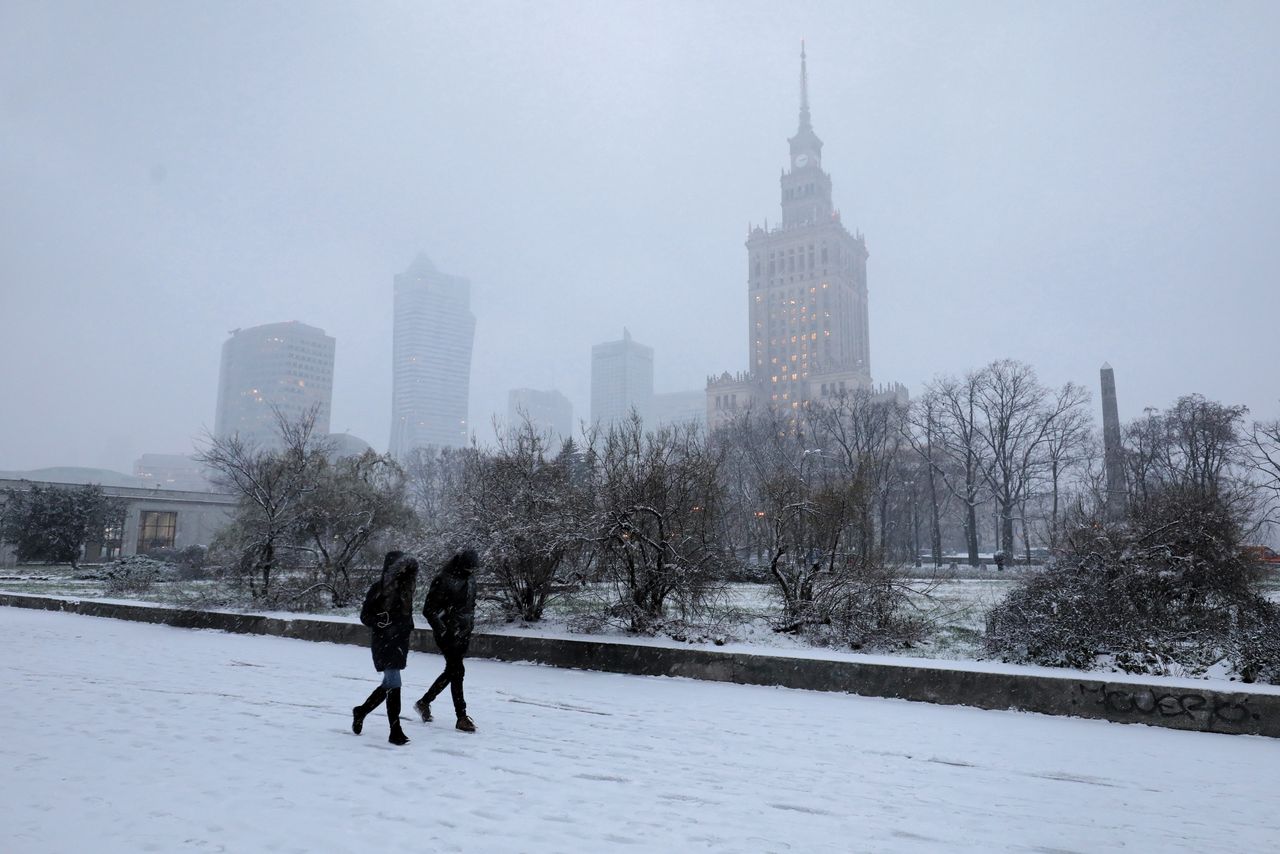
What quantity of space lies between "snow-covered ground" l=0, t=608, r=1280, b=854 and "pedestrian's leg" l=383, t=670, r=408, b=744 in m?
0.17

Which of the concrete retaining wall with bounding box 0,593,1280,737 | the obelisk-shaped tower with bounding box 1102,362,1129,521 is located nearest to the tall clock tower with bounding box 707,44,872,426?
the obelisk-shaped tower with bounding box 1102,362,1129,521

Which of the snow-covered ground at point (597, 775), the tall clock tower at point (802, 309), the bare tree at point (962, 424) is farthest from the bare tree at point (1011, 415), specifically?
the tall clock tower at point (802, 309)

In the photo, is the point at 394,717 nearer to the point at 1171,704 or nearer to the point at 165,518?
the point at 1171,704

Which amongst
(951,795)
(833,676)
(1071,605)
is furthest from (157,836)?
(1071,605)

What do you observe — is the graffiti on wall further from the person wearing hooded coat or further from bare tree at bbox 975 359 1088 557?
bare tree at bbox 975 359 1088 557

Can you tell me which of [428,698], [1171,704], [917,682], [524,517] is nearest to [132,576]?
[524,517]

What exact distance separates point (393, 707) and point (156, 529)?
59.6m

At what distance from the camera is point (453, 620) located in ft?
23.1

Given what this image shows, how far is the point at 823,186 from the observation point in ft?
609

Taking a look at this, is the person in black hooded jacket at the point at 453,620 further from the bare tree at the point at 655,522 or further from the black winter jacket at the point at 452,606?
the bare tree at the point at 655,522

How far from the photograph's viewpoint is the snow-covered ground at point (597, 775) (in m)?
4.39

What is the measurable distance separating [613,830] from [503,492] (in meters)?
9.96

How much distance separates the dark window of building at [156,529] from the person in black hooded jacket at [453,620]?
188 feet

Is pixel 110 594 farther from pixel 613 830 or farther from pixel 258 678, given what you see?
pixel 613 830
